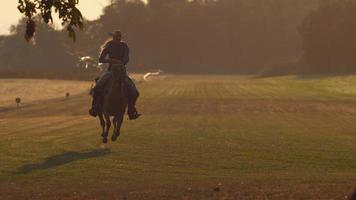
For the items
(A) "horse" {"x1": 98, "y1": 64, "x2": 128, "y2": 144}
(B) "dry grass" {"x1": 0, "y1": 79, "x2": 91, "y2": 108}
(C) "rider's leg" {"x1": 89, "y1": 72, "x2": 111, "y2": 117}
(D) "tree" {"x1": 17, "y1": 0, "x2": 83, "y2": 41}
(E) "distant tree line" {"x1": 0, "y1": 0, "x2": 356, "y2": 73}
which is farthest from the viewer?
(E) "distant tree line" {"x1": 0, "y1": 0, "x2": 356, "y2": 73}

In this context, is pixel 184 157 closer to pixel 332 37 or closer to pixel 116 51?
pixel 116 51

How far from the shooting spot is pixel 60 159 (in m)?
24.7

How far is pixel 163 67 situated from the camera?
179 m

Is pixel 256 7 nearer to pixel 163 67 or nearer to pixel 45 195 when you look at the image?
pixel 163 67

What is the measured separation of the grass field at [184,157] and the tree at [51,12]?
5296 mm

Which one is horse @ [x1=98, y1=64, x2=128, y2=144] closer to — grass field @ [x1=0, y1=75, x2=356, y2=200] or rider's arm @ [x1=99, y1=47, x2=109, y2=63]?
rider's arm @ [x1=99, y1=47, x2=109, y2=63]

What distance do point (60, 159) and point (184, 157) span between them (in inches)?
142

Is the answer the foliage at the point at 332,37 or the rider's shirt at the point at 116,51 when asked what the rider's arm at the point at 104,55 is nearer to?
the rider's shirt at the point at 116,51

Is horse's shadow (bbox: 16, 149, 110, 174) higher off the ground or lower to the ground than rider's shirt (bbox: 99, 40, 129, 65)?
lower

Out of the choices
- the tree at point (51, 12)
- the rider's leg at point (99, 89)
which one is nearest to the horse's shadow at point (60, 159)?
the rider's leg at point (99, 89)

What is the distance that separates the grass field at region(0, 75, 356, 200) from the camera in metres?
18.3

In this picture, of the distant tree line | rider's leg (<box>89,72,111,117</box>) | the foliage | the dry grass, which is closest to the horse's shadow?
rider's leg (<box>89,72,111,117</box>)

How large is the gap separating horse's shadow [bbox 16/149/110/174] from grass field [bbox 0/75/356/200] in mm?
28

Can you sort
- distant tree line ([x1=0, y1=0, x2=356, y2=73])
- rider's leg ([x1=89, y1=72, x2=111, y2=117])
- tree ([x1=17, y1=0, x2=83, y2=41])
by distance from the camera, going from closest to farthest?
tree ([x1=17, y1=0, x2=83, y2=41]), rider's leg ([x1=89, y1=72, x2=111, y2=117]), distant tree line ([x1=0, y1=0, x2=356, y2=73])
